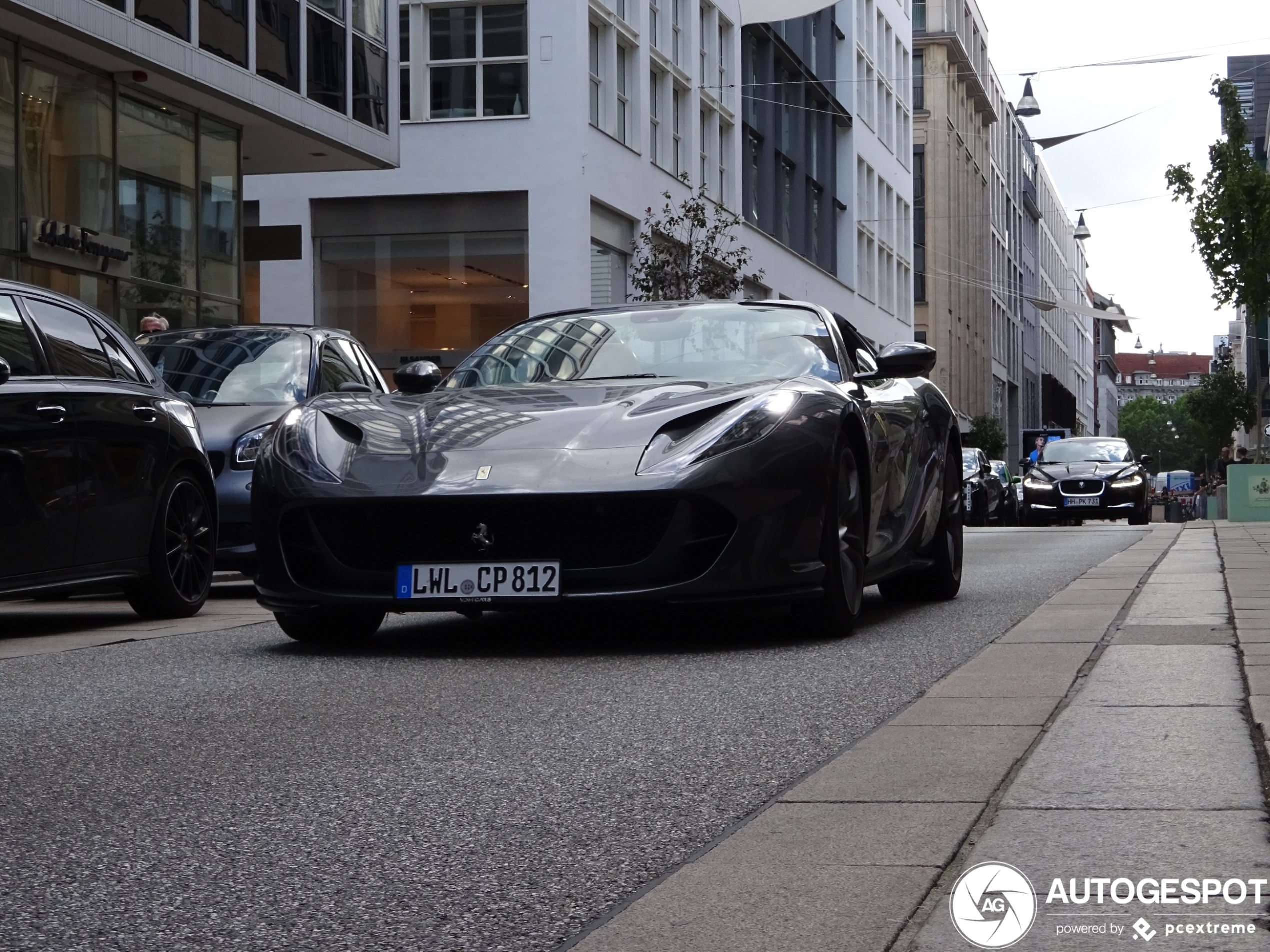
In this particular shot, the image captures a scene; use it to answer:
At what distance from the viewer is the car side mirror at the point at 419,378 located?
7.21 metres

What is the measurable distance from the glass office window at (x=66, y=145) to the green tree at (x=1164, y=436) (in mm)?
168158

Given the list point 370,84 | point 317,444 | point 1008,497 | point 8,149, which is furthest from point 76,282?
point 1008,497

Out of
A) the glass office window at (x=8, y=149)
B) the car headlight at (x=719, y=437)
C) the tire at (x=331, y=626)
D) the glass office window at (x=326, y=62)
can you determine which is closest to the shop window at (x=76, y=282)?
the glass office window at (x=8, y=149)

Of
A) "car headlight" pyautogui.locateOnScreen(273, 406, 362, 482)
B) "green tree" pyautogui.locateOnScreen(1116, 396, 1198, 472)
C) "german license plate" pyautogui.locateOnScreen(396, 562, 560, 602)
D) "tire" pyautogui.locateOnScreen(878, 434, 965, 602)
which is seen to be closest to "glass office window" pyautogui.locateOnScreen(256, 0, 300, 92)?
"tire" pyautogui.locateOnScreen(878, 434, 965, 602)

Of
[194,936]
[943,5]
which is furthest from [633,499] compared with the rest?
[943,5]

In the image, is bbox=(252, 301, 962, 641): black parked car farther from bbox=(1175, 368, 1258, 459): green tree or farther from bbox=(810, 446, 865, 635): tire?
bbox=(1175, 368, 1258, 459): green tree

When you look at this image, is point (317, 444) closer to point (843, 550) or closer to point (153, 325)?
point (843, 550)

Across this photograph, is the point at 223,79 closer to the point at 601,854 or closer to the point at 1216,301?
the point at 1216,301

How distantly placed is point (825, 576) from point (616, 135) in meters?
25.6

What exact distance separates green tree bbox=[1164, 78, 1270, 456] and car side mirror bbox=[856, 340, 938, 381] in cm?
1678

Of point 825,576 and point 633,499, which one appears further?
point 825,576

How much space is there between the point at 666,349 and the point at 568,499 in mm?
1537

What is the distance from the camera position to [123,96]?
19750 millimetres

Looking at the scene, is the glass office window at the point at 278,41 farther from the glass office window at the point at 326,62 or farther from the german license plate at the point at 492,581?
the german license plate at the point at 492,581
